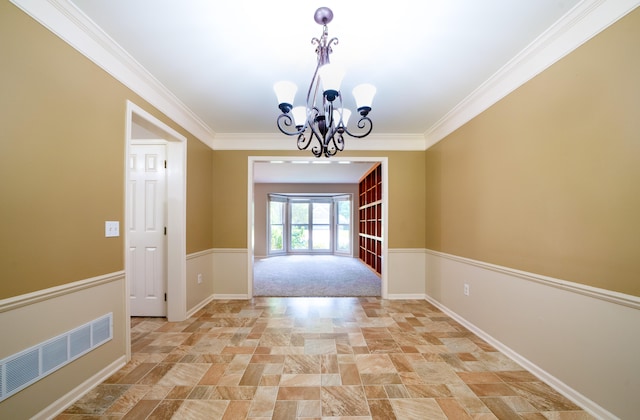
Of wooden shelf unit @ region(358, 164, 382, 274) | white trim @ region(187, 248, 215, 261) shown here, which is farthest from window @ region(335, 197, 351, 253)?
white trim @ region(187, 248, 215, 261)

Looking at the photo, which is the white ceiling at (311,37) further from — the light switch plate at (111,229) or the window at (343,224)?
the window at (343,224)

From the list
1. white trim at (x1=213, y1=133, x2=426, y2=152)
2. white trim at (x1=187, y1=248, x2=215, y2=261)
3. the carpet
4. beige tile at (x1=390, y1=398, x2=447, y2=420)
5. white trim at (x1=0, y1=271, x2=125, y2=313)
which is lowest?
the carpet

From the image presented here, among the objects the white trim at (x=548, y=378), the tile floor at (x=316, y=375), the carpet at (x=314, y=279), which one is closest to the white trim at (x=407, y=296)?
the carpet at (x=314, y=279)

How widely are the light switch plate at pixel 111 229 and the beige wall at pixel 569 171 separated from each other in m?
3.32

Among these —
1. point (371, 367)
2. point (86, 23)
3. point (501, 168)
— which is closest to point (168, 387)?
point (371, 367)

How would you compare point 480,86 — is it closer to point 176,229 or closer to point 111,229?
point 111,229

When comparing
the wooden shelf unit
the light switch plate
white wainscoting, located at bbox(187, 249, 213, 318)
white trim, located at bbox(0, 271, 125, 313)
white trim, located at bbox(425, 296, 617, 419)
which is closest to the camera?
white trim, located at bbox(0, 271, 125, 313)

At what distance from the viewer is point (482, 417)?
1.62 m

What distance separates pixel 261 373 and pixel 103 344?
1.21 metres

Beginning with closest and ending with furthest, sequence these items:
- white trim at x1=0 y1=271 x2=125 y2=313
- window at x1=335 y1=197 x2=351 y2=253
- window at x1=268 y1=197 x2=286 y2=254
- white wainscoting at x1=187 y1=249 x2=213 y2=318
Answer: white trim at x1=0 y1=271 x2=125 y2=313, white wainscoting at x1=187 y1=249 x2=213 y2=318, window at x1=268 y1=197 x2=286 y2=254, window at x1=335 y1=197 x2=351 y2=253

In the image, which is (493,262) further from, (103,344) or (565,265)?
(103,344)

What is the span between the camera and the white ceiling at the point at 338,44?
1655mm

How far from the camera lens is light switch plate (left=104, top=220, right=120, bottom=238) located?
201 cm

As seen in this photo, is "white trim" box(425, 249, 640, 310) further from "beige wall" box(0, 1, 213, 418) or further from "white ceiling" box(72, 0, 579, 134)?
"beige wall" box(0, 1, 213, 418)
